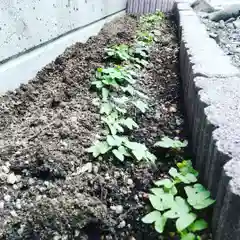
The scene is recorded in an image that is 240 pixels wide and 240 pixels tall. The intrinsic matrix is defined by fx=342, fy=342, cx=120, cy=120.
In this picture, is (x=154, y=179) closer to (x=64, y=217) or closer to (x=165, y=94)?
(x=64, y=217)

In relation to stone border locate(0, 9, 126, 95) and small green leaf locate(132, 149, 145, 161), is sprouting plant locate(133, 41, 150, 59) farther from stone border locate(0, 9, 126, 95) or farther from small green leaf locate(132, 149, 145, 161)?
small green leaf locate(132, 149, 145, 161)

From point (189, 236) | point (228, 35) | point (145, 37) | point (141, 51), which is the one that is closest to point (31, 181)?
point (189, 236)

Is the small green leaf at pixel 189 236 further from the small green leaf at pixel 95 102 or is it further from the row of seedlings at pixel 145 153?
the small green leaf at pixel 95 102

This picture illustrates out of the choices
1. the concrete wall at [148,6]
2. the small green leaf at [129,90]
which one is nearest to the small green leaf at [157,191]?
the small green leaf at [129,90]

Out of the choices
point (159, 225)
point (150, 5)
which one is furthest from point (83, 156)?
point (150, 5)

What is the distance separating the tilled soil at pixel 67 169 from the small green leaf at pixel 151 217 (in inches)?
2.2

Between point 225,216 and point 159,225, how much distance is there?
0.21 meters

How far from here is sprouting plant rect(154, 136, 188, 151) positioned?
134cm

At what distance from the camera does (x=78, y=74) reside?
6.34 ft

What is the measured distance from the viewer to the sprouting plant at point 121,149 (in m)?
1.25

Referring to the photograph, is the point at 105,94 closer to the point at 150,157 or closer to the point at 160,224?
the point at 150,157

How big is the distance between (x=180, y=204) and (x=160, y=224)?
3.6 inches

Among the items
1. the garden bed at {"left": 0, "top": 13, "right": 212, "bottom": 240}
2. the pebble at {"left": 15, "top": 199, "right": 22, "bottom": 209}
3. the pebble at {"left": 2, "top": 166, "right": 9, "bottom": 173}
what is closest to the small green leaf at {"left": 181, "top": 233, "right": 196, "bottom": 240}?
the garden bed at {"left": 0, "top": 13, "right": 212, "bottom": 240}

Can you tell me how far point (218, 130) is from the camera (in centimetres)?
104
